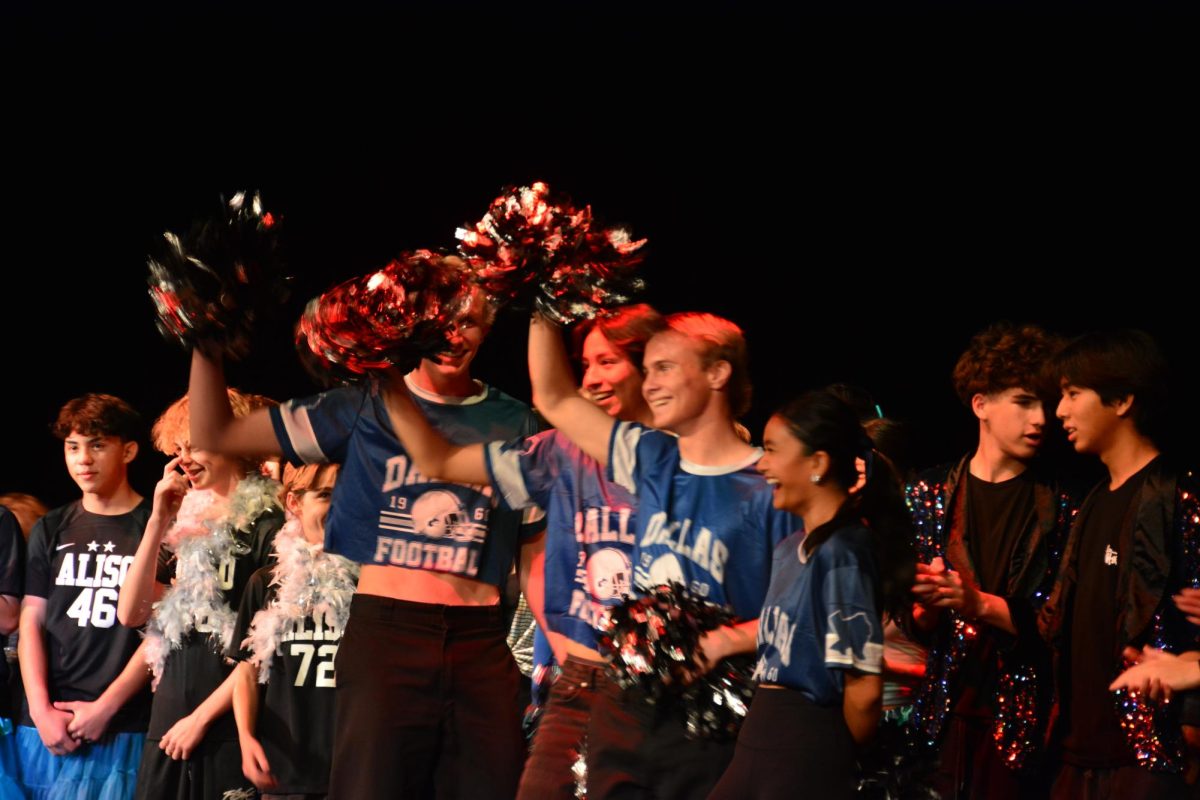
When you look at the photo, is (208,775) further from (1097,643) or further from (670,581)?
(1097,643)

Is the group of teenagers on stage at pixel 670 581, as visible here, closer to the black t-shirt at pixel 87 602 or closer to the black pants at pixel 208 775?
the black pants at pixel 208 775

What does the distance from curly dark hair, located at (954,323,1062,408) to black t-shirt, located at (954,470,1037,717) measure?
258mm

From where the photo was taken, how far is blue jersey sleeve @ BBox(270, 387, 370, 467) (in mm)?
3326

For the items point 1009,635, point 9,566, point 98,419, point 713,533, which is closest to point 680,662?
point 713,533

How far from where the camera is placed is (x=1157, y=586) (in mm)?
3225

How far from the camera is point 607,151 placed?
5.22 meters

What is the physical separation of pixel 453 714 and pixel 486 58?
290cm

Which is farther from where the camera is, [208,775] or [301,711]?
[208,775]

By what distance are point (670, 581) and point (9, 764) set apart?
326 centimetres

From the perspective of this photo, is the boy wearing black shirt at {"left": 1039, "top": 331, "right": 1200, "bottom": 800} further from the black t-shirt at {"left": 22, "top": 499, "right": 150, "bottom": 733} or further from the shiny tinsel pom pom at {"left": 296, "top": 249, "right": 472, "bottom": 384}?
the black t-shirt at {"left": 22, "top": 499, "right": 150, "bottom": 733}

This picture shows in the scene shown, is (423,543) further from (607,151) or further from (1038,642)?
(607,151)

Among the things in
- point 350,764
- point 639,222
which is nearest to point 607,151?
point 639,222

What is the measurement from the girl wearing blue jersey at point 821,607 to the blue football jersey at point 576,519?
500 mm

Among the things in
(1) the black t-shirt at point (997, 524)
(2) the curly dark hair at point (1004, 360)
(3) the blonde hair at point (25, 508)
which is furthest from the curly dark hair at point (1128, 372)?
(3) the blonde hair at point (25, 508)
